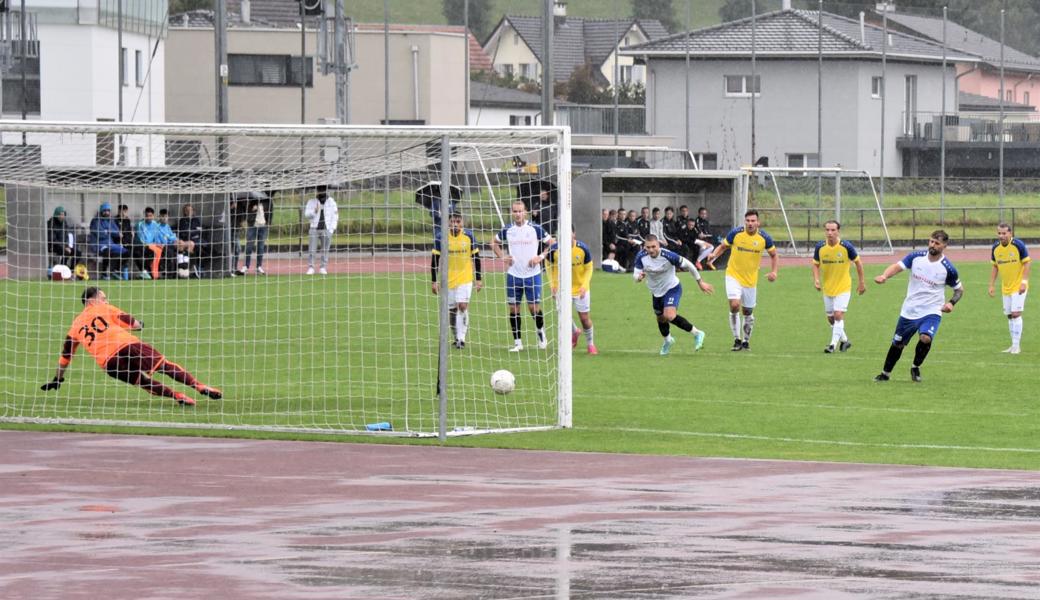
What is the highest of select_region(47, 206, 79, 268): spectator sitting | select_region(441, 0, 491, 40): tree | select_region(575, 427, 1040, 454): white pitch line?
select_region(441, 0, 491, 40): tree

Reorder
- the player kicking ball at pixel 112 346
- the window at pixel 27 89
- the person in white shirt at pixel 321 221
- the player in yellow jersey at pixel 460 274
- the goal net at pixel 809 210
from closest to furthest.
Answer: the player kicking ball at pixel 112 346
the player in yellow jersey at pixel 460 274
the person in white shirt at pixel 321 221
the goal net at pixel 809 210
the window at pixel 27 89

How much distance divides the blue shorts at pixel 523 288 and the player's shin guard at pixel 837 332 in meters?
4.00

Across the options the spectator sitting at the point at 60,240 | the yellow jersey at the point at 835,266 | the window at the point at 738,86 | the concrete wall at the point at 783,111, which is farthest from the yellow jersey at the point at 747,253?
the window at the point at 738,86

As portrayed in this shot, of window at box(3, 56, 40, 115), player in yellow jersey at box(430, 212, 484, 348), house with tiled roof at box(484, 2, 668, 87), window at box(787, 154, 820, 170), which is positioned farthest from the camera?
house with tiled roof at box(484, 2, 668, 87)

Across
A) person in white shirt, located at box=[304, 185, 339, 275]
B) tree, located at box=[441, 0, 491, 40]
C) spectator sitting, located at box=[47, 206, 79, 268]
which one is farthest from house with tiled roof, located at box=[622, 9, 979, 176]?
tree, located at box=[441, 0, 491, 40]

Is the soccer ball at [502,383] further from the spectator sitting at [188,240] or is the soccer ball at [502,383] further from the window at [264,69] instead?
the window at [264,69]

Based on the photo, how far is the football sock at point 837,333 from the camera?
74.3 feet

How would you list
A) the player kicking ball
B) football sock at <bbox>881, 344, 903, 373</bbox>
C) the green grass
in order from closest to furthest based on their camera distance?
1. the green grass
2. the player kicking ball
3. football sock at <bbox>881, 344, 903, 373</bbox>

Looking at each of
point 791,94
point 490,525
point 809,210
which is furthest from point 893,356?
point 791,94

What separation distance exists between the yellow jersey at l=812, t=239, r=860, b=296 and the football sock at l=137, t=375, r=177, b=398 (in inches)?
377

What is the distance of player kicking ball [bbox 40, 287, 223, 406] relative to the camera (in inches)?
653

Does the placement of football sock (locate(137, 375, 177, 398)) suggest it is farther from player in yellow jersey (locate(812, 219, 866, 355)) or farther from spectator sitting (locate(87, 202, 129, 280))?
spectator sitting (locate(87, 202, 129, 280))

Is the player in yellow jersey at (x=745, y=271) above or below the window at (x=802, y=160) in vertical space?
below

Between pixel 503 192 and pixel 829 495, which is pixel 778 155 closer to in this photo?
pixel 503 192
